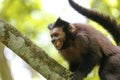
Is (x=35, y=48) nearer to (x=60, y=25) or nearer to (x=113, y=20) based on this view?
(x=60, y=25)

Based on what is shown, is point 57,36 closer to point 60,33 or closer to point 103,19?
point 60,33

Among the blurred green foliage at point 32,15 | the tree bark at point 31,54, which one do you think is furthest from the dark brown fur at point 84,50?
the blurred green foliage at point 32,15

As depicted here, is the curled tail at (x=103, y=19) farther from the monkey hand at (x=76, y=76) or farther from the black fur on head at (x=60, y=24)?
the monkey hand at (x=76, y=76)

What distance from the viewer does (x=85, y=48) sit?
5.38 m

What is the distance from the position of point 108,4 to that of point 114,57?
9.35 feet

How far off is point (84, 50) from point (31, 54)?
3.80 feet

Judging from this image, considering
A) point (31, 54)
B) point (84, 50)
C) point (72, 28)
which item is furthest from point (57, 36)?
point (31, 54)

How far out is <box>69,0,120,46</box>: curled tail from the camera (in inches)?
226

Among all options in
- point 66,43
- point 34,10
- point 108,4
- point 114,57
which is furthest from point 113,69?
point 34,10

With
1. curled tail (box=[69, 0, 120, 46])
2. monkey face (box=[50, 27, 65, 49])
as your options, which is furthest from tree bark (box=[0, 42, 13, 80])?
curled tail (box=[69, 0, 120, 46])

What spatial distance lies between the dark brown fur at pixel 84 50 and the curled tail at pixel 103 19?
0.20 meters

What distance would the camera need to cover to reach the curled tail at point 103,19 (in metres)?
5.75

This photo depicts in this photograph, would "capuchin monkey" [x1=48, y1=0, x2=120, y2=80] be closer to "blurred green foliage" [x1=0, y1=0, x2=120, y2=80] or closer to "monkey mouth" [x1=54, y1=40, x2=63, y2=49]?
"monkey mouth" [x1=54, y1=40, x2=63, y2=49]

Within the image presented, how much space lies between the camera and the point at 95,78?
22.5 feet
